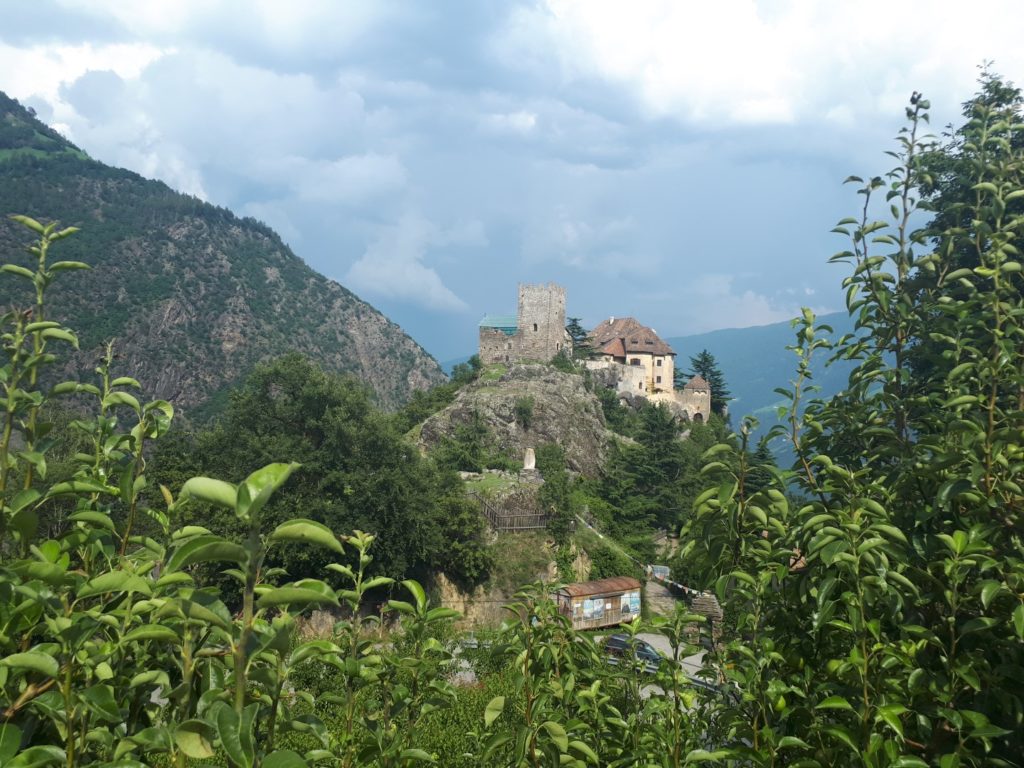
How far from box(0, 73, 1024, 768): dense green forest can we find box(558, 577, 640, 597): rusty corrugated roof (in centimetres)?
2437

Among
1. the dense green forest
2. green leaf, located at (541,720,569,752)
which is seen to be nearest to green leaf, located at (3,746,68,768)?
the dense green forest

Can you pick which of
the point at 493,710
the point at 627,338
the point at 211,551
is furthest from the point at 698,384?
the point at 211,551

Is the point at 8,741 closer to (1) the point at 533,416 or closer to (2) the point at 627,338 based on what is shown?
(1) the point at 533,416

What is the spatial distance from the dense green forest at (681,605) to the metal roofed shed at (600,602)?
24.2 meters

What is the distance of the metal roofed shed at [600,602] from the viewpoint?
91.6 feet

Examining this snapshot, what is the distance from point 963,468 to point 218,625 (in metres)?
3.65

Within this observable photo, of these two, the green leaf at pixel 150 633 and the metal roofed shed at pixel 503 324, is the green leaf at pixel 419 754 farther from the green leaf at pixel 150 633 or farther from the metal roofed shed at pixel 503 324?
the metal roofed shed at pixel 503 324

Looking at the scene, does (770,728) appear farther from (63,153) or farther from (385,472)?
(63,153)

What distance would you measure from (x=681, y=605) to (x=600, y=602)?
26026 mm

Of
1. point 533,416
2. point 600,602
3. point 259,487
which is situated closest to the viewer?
point 259,487

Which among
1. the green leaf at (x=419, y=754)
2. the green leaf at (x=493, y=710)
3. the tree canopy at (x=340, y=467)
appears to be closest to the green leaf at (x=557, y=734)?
the green leaf at (x=493, y=710)

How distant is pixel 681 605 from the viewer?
4.04 meters

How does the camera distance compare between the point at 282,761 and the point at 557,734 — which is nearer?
the point at 282,761

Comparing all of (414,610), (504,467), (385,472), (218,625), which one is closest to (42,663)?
(218,625)
